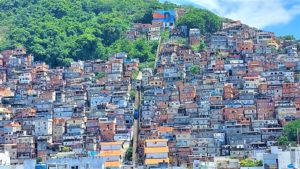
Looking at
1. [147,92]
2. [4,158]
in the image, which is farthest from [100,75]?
[4,158]

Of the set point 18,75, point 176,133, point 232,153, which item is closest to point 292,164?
point 232,153

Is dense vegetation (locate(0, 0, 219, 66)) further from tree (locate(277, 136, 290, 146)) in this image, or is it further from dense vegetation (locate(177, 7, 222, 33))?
tree (locate(277, 136, 290, 146))

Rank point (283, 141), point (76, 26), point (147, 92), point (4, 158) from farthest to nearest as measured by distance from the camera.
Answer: point (76, 26)
point (147, 92)
point (283, 141)
point (4, 158)

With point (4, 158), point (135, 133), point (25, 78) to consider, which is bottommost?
point (4, 158)

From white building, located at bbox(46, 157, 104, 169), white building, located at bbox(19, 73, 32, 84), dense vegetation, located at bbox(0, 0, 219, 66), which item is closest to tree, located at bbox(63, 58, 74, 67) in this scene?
dense vegetation, located at bbox(0, 0, 219, 66)

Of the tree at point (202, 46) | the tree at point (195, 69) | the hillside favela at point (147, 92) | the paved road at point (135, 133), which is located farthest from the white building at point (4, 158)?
the tree at point (202, 46)

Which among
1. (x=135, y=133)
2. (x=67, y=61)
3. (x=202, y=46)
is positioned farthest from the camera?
(x=67, y=61)

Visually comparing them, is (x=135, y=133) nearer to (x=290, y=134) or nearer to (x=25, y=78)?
(x=290, y=134)
